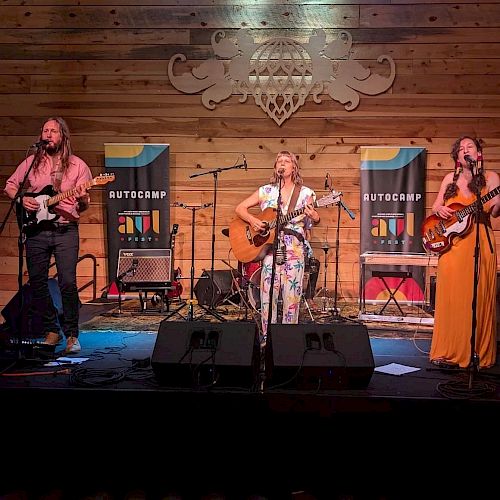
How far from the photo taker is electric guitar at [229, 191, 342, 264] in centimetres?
546

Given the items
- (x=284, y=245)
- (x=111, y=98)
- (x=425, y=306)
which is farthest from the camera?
(x=111, y=98)

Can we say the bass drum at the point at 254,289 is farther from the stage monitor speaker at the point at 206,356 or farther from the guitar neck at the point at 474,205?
the stage monitor speaker at the point at 206,356

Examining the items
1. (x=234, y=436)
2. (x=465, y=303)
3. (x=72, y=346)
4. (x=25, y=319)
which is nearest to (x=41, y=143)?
(x=72, y=346)

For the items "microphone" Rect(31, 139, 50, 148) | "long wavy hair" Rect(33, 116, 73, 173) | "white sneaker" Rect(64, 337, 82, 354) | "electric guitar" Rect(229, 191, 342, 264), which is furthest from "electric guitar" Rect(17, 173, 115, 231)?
"electric guitar" Rect(229, 191, 342, 264)

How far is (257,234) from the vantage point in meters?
5.63

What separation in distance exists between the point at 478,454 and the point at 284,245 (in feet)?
7.87

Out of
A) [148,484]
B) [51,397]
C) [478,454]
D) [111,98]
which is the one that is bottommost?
[148,484]

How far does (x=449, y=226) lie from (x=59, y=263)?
300cm

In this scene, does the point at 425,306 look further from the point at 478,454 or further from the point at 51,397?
the point at 51,397

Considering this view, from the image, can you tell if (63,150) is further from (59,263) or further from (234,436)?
(234,436)

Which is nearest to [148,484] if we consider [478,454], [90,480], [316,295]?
[90,480]

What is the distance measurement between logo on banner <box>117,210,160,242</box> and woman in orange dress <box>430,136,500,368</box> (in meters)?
4.39

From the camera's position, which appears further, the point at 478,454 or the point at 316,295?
the point at 316,295

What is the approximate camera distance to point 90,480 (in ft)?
11.5
